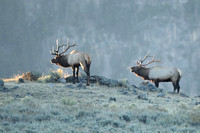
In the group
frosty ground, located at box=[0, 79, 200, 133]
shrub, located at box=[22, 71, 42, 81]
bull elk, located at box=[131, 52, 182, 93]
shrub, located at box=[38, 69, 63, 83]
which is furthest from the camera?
shrub, located at box=[22, 71, 42, 81]

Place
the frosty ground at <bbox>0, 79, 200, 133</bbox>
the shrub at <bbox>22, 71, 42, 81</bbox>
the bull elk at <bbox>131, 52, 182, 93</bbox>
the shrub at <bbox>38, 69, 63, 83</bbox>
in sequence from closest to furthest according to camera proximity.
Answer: the frosty ground at <bbox>0, 79, 200, 133</bbox>
the shrub at <bbox>38, 69, 63, 83</bbox>
the bull elk at <bbox>131, 52, 182, 93</bbox>
the shrub at <bbox>22, 71, 42, 81</bbox>

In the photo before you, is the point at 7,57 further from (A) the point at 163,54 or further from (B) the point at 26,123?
(B) the point at 26,123

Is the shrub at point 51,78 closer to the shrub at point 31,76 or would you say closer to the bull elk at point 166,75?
the shrub at point 31,76

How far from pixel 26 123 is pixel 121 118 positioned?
245 centimetres

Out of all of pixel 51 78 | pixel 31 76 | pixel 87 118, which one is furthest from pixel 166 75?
pixel 87 118

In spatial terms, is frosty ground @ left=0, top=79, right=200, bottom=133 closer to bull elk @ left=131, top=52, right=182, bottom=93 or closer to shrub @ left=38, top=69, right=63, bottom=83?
shrub @ left=38, top=69, right=63, bottom=83

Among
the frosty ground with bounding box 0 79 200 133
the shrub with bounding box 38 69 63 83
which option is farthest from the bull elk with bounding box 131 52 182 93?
the frosty ground with bounding box 0 79 200 133

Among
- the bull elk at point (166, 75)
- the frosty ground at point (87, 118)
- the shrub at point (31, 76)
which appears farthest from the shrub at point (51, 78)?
the frosty ground at point (87, 118)

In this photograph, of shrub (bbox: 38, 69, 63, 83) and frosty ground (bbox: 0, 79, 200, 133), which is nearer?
frosty ground (bbox: 0, 79, 200, 133)

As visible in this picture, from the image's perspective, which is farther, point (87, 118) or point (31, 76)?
point (31, 76)

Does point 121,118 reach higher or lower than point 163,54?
lower

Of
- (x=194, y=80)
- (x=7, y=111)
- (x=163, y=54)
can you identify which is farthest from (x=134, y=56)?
(x=7, y=111)

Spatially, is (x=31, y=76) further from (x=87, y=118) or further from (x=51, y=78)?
(x=87, y=118)

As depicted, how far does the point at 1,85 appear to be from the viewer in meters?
18.2
